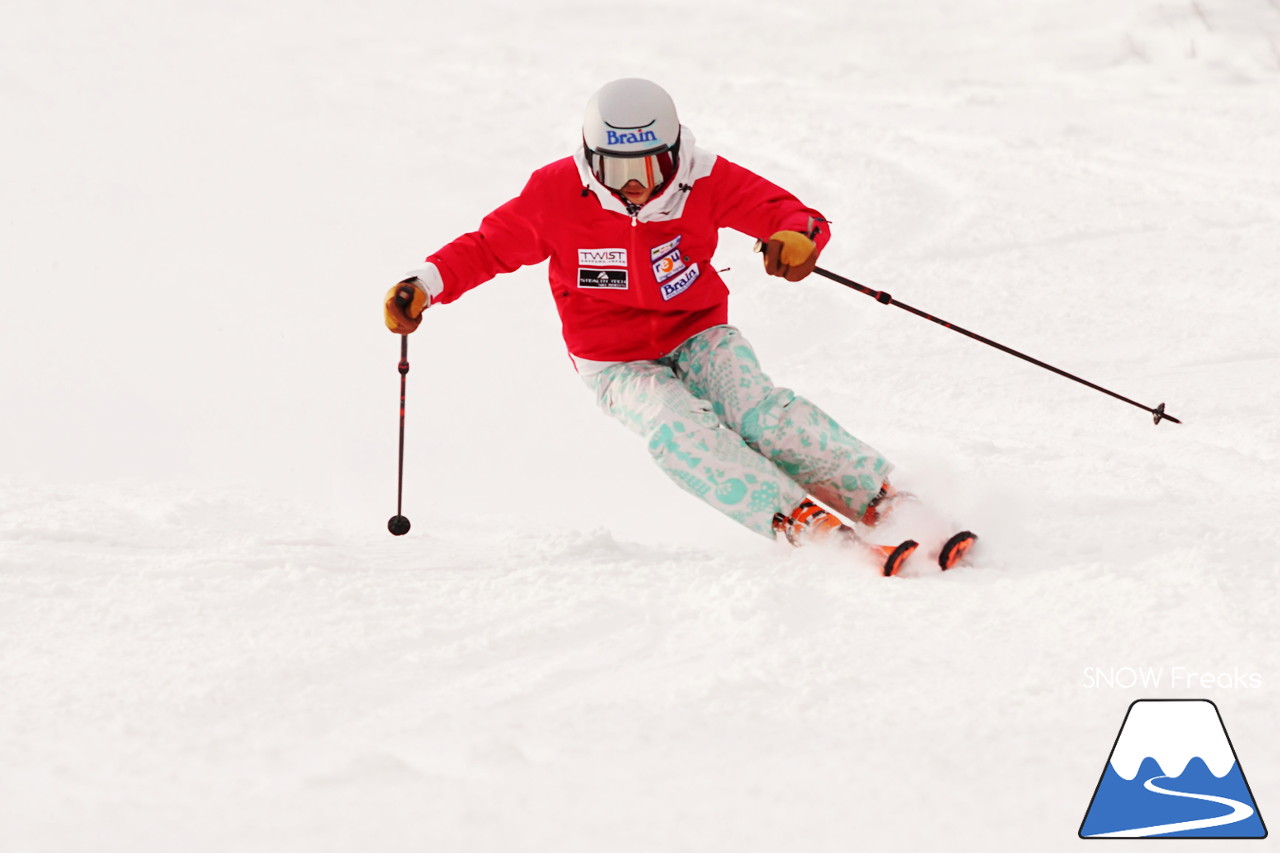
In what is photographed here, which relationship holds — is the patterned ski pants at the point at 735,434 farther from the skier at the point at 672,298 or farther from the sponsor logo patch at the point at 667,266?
the sponsor logo patch at the point at 667,266

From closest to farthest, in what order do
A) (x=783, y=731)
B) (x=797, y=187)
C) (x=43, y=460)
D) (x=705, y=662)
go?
(x=783, y=731), (x=705, y=662), (x=43, y=460), (x=797, y=187)

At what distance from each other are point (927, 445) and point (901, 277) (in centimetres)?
195

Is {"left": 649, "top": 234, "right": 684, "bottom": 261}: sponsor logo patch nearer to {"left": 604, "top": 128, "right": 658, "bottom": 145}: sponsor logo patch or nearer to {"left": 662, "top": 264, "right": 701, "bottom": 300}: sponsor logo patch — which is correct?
{"left": 662, "top": 264, "right": 701, "bottom": 300}: sponsor logo patch

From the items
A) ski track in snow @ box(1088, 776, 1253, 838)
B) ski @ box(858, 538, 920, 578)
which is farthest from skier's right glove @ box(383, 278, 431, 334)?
ski track in snow @ box(1088, 776, 1253, 838)

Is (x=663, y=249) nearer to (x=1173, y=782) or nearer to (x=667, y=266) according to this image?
(x=667, y=266)

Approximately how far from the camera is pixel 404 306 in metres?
3.45

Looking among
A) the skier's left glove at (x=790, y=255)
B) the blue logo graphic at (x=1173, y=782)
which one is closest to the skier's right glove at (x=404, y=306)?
the skier's left glove at (x=790, y=255)

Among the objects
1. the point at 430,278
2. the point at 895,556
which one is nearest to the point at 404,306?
the point at 430,278

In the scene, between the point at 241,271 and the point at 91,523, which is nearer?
the point at 91,523

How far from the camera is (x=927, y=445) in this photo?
14.6 ft

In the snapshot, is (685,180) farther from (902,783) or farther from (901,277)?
(901,277)

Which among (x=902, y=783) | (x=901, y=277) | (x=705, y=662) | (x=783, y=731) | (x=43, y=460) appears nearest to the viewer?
(x=902, y=783)

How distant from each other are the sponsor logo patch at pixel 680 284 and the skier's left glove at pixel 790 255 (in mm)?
351

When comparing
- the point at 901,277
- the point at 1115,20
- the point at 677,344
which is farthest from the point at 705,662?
the point at 1115,20
